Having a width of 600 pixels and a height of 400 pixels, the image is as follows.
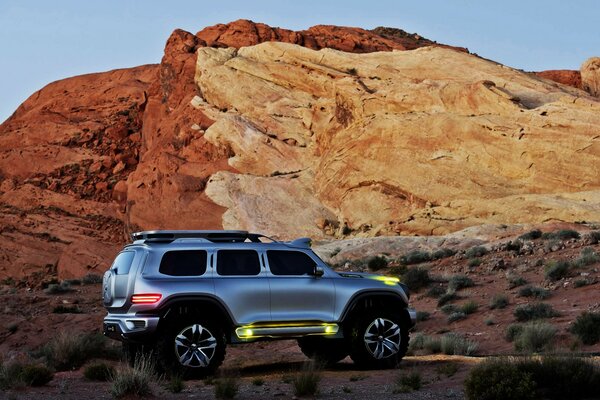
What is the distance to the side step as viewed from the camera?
46.0ft

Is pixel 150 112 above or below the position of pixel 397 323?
above

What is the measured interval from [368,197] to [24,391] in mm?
43909

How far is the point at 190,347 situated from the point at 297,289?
1845 mm

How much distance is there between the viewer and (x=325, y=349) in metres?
16.0

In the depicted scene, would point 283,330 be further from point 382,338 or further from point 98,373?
point 98,373

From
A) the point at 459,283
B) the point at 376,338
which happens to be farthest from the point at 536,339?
the point at 459,283

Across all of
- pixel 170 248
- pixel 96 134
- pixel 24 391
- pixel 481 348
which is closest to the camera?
pixel 24 391

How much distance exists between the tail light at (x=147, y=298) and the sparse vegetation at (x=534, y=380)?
4.75m

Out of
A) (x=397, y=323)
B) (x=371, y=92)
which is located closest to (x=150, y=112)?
(x=371, y=92)

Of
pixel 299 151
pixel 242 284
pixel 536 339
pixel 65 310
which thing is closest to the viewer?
pixel 242 284

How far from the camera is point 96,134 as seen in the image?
78.0 metres

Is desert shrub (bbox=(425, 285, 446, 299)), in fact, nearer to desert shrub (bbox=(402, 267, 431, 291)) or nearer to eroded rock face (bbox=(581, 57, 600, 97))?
desert shrub (bbox=(402, 267, 431, 291))

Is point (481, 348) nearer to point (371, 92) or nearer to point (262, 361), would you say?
point (262, 361)

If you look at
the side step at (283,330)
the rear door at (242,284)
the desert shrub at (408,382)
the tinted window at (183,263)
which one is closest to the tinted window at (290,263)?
the rear door at (242,284)
